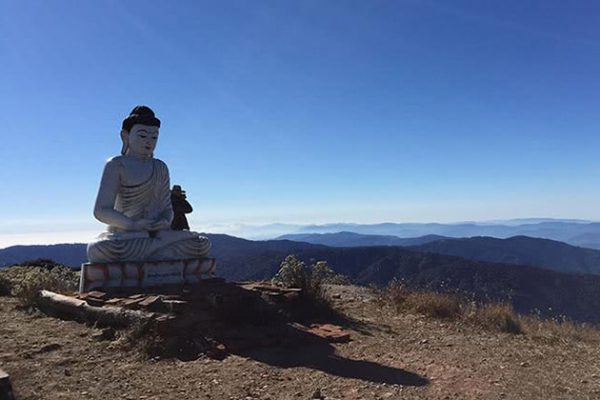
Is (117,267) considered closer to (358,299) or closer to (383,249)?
(358,299)

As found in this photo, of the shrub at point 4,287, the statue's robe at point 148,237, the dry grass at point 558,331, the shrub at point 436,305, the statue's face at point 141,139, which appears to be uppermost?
the statue's face at point 141,139

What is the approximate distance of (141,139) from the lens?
10180mm

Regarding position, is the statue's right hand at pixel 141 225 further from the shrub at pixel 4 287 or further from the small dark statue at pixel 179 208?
the shrub at pixel 4 287

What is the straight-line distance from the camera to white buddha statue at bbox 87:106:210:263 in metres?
9.31

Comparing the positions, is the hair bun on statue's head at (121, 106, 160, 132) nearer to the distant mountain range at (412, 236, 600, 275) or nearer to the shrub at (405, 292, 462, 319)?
the shrub at (405, 292, 462, 319)

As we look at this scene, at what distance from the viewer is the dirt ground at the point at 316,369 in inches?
202

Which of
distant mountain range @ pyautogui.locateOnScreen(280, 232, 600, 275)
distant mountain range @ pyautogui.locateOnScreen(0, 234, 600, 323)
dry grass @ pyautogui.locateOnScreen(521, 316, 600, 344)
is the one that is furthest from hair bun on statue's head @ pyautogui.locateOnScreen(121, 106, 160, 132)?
distant mountain range @ pyautogui.locateOnScreen(280, 232, 600, 275)

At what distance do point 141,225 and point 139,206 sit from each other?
0.75 meters

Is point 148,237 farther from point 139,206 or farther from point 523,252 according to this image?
point 523,252

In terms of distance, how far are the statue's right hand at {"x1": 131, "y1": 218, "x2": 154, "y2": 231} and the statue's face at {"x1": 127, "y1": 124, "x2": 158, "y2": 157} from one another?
1380mm

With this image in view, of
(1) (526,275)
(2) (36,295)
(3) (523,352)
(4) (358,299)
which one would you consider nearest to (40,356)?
(2) (36,295)

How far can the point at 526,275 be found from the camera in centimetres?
4081

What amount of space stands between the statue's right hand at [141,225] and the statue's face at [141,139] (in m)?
1.38

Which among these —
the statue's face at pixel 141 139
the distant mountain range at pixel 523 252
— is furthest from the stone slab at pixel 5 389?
the distant mountain range at pixel 523 252
